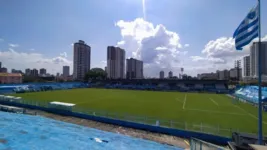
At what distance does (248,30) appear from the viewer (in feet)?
34.1

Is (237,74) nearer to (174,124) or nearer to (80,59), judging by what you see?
(174,124)

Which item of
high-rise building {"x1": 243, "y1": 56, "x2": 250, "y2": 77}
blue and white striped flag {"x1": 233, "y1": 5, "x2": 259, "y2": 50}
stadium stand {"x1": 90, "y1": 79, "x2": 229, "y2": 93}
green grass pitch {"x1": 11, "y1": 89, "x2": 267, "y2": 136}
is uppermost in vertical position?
high-rise building {"x1": 243, "y1": 56, "x2": 250, "y2": 77}

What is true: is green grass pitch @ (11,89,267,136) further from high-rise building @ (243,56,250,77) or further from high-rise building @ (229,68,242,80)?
high-rise building @ (243,56,250,77)

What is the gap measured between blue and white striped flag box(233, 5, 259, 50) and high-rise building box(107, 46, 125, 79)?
147 metres

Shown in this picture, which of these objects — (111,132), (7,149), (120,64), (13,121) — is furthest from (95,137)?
(120,64)

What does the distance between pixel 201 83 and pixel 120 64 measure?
99.2 m

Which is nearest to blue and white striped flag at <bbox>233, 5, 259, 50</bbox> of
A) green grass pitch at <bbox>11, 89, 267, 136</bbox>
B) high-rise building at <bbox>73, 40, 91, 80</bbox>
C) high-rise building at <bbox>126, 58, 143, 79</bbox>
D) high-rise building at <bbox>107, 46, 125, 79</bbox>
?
green grass pitch at <bbox>11, 89, 267, 136</bbox>

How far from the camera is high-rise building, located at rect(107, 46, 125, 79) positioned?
156 m

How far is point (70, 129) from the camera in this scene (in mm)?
16922

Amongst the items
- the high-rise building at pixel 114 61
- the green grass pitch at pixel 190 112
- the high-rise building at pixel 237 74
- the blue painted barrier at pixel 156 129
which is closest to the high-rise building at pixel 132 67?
the high-rise building at pixel 114 61

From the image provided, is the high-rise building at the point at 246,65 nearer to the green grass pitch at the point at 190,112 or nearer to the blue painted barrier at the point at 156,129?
the green grass pitch at the point at 190,112

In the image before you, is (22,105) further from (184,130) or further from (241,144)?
(241,144)

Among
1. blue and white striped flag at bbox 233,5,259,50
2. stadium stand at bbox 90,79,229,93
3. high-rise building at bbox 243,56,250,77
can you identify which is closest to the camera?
blue and white striped flag at bbox 233,5,259,50

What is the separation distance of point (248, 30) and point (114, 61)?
151 metres
